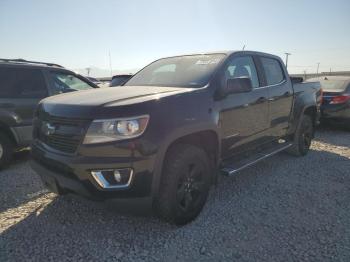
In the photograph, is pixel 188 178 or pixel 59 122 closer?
pixel 59 122

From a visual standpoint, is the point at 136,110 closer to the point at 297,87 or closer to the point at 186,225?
the point at 186,225

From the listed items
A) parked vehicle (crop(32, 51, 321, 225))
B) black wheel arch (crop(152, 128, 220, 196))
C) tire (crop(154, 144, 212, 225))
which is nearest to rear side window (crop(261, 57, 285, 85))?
parked vehicle (crop(32, 51, 321, 225))

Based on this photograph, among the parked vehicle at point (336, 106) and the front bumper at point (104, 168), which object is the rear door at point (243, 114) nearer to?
the front bumper at point (104, 168)

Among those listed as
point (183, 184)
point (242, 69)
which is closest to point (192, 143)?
point (183, 184)

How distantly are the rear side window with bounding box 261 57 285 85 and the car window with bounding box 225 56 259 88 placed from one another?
344mm

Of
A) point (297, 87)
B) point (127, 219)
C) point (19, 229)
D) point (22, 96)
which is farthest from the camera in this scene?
point (297, 87)

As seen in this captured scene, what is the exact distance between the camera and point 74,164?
8.79 ft

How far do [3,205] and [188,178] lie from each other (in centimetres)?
223

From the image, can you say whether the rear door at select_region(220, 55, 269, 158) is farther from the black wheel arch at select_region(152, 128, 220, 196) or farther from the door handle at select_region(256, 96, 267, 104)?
the black wheel arch at select_region(152, 128, 220, 196)

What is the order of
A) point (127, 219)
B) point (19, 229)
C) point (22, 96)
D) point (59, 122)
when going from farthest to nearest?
point (22, 96), point (127, 219), point (19, 229), point (59, 122)

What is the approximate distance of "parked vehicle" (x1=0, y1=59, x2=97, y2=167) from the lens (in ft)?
16.1

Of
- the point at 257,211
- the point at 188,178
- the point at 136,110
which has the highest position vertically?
the point at 136,110

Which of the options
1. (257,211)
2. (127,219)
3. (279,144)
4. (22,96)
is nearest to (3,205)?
(127,219)

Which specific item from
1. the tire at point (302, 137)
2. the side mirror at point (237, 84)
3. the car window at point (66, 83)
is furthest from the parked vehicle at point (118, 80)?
the tire at point (302, 137)
